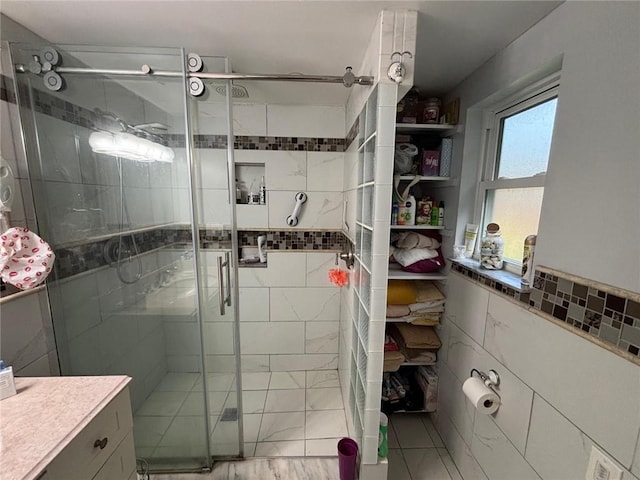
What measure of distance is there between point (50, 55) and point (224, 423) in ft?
6.57

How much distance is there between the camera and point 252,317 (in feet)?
7.15

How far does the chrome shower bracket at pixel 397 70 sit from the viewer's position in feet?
3.25

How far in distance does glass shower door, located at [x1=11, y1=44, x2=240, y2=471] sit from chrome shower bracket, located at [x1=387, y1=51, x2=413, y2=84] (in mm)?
Answer: 913

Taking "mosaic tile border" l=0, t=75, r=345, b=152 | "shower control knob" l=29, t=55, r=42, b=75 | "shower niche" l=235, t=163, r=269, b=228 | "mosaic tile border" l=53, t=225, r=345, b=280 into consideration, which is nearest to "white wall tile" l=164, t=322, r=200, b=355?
"mosaic tile border" l=53, t=225, r=345, b=280

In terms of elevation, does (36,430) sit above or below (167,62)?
below

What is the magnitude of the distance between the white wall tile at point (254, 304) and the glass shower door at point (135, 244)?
0.62 m

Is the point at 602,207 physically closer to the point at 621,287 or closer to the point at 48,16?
the point at 621,287

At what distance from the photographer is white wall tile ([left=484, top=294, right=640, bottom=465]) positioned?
26.3 inches

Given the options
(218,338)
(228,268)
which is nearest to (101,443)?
(218,338)

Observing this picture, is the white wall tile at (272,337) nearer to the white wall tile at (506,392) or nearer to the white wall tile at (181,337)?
the white wall tile at (181,337)

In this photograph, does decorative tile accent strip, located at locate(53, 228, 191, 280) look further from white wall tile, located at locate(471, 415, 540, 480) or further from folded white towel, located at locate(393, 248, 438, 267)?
white wall tile, located at locate(471, 415, 540, 480)

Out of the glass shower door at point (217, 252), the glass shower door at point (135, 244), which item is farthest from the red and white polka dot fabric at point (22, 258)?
the glass shower door at point (217, 252)

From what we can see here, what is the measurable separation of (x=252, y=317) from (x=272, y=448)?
3.01 ft

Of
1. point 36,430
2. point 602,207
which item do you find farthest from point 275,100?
point 36,430
